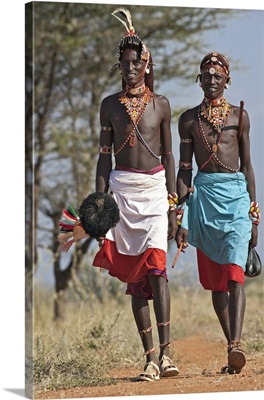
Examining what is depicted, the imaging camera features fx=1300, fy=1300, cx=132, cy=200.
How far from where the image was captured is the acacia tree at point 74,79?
613 inches

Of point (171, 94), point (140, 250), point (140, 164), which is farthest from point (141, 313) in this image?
point (171, 94)

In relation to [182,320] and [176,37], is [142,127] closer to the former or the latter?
[182,320]

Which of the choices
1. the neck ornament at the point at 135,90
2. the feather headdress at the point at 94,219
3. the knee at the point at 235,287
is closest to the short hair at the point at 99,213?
the feather headdress at the point at 94,219

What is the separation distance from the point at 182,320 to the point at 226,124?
4.47 meters

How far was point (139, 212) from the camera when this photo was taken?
9.31 meters

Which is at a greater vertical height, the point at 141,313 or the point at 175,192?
the point at 175,192

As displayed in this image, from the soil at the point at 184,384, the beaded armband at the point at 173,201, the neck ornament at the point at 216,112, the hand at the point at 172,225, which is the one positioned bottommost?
the soil at the point at 184,384

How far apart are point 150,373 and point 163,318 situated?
0.41 meters

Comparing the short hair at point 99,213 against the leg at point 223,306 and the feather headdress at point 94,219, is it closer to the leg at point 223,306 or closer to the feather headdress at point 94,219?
the feather headdress at point 94,219

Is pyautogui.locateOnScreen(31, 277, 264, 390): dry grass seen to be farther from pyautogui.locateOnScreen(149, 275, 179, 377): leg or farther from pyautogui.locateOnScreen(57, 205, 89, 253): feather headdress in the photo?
pyautogui.locateOnScreen(57, 205, 89, 253): feather headdress

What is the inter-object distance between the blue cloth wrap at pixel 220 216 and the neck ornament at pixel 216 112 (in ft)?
1.23

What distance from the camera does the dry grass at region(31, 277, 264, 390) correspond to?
32.1ft

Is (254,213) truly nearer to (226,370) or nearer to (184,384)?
(226,370)

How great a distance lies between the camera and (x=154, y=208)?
9.31 meters
